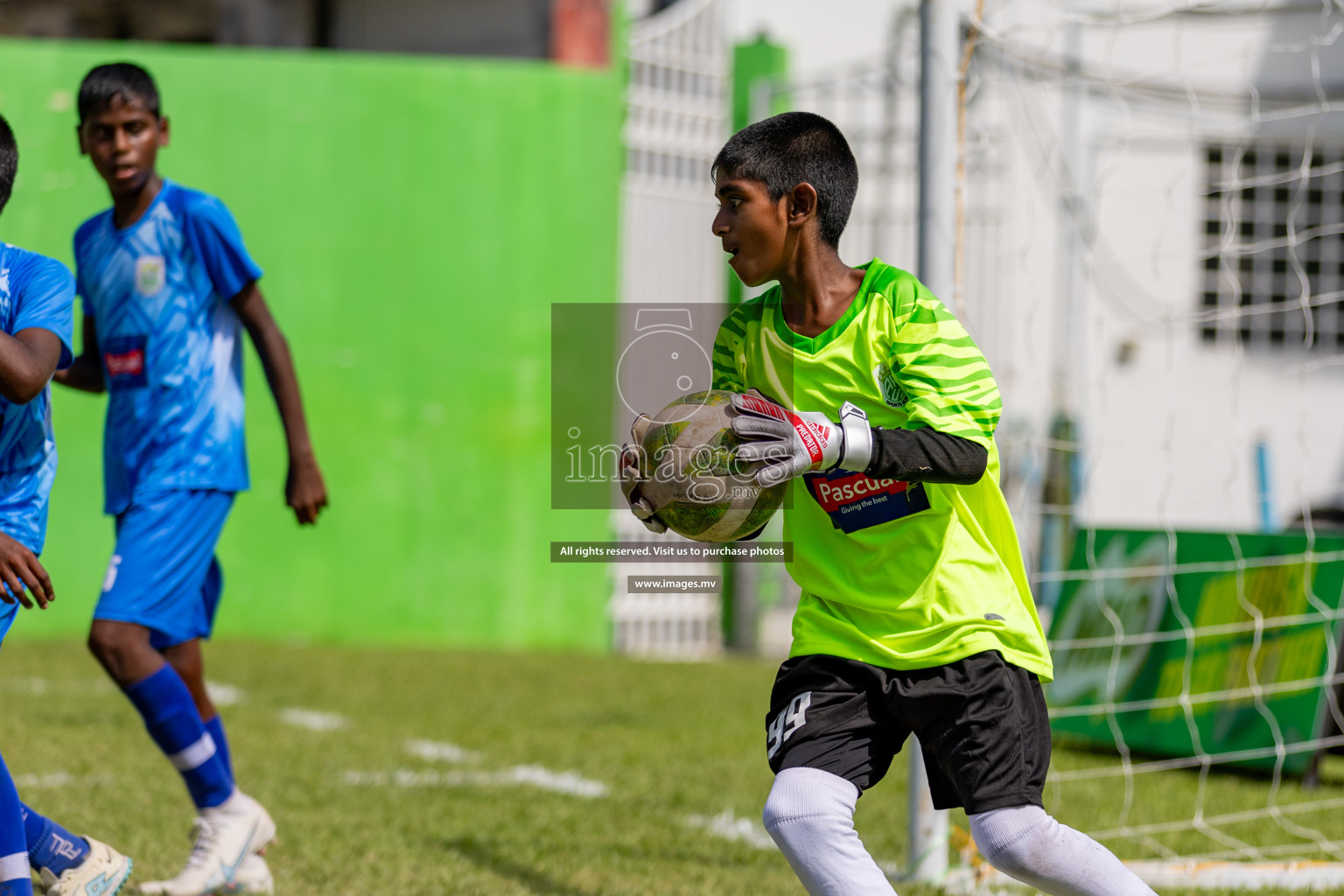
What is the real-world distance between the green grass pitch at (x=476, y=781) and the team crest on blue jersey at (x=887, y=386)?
1.87m

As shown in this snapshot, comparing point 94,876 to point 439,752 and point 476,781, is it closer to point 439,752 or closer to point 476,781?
point 476,781

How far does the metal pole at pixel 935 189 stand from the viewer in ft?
14.5

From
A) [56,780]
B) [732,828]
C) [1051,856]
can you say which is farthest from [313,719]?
[1051,856]

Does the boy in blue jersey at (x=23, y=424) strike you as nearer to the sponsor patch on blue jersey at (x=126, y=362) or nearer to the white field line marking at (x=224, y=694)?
the sponsor patch on blue jersey at (x=126, y=362)

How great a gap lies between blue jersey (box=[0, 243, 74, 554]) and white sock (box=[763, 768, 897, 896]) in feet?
5.33

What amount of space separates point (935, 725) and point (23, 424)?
1.99 meters

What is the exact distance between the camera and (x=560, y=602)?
400 inches

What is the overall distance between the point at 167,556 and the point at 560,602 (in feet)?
20.4

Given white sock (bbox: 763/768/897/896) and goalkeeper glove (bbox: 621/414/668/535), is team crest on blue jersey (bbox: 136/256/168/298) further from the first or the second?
white sock (bbox: 763/768/897/896)

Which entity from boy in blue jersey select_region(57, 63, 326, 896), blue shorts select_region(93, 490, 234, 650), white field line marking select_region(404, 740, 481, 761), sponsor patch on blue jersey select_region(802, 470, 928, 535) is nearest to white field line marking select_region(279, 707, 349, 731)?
white field line marking select_region(404, 740, 481, 761)

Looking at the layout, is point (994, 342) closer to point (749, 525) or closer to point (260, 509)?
point (260, 509)

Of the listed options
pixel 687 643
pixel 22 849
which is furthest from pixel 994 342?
pixel 22 849

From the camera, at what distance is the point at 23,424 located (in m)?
3.16

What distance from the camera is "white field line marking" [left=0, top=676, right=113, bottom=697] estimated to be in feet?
24.5
